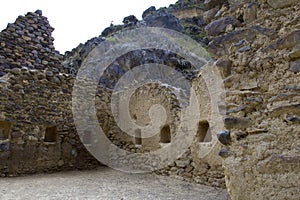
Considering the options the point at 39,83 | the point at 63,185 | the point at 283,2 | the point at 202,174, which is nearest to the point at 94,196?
the point at 63,185

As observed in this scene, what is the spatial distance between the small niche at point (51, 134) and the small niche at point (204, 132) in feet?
11.9

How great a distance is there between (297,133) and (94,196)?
9.09 ft

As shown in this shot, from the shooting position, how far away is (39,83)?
571 cm

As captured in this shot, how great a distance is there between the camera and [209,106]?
14.0 feet

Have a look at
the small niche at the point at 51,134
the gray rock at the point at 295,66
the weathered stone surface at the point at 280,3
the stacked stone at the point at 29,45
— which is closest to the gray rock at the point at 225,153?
the gray rock at the point at 295,66

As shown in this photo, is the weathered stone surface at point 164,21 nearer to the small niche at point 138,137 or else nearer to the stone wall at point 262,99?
the small niche at point 138,137

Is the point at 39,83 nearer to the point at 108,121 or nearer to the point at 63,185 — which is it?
the point at 108,121

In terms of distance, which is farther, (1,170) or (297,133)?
(1,170)

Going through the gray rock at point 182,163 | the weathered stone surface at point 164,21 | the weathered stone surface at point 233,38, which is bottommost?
the gray rock at point 182,163

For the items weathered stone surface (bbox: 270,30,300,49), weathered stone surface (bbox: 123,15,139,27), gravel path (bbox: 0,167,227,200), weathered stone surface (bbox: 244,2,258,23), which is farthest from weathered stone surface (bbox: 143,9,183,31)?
weathered stone surface (bbox: 270,30,300,49)

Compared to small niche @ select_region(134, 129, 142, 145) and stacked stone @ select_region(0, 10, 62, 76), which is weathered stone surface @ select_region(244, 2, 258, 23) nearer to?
small niche @ select_region(134, 129, 142, 145)

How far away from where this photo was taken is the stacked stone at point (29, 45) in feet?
21.3

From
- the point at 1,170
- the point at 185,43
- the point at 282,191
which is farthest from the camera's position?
the point at 185,43

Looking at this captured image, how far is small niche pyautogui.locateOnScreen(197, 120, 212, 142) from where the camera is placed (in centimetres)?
453
